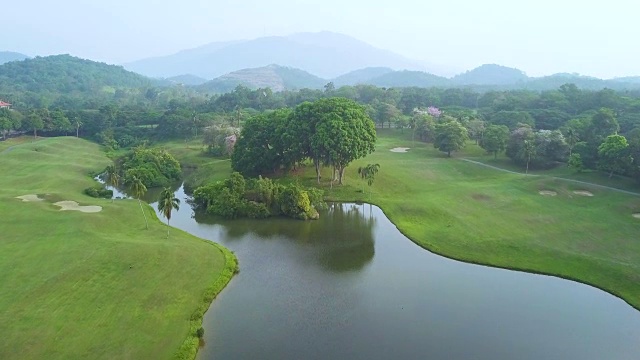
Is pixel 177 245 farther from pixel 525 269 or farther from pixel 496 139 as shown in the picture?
pixel 496 139

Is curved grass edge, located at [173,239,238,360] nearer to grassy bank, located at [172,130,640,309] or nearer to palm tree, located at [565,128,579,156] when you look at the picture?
grassy bank, located at [172,130,640,309]

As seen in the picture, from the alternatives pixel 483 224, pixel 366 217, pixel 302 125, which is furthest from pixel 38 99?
pixel 483 224

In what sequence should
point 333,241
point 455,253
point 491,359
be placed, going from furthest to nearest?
point 333,241 < point 455,253 < point 491,359

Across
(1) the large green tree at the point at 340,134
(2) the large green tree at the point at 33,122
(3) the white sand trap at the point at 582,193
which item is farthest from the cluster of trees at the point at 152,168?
(3) the white sand trap at the point at 582,193

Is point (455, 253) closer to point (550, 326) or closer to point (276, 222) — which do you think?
point (550, 326)

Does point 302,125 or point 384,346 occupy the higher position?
point 302,125

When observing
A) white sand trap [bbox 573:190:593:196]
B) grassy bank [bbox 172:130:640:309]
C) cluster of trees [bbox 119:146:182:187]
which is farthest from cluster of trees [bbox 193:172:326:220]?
white sand trap [bbox 573:190:593:196]

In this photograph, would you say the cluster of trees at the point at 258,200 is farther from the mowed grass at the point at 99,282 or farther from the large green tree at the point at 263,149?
the large green tree at the point at 263,149
